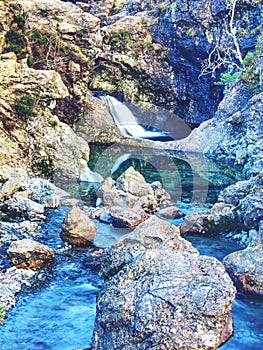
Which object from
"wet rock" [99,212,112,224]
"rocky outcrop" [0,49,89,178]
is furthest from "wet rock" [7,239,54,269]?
"rocky outcrop" [0,49,89,178]

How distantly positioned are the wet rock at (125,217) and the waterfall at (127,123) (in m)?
20.9

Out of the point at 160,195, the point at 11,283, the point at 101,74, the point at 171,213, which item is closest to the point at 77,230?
the point at 11,283

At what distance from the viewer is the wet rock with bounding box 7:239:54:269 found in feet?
32.0

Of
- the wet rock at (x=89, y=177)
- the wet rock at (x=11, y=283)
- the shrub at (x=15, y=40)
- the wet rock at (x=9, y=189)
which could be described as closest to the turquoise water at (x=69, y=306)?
the wet rock at (x=11, y=283)

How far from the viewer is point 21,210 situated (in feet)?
46.5

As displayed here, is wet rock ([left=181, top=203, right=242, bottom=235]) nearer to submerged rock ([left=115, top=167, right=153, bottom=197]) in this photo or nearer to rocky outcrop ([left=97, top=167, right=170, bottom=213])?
rocky outcrop ([left=97, top=167, right=170, bottom=213])

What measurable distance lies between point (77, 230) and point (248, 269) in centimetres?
510

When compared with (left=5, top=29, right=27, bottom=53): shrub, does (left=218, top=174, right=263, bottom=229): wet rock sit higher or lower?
lower

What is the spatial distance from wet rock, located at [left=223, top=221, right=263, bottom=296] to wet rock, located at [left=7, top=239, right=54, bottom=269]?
455cm

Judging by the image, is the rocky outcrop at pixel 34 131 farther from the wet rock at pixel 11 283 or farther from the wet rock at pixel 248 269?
the wet rock at pixel 248 269

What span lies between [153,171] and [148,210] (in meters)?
8.63

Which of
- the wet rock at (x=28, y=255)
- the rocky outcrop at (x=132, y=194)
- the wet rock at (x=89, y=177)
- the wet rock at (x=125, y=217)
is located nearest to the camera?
the wet rock at (x=28, y=255)

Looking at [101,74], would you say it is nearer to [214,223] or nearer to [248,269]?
[214,223]

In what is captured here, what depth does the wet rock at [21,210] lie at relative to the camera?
1396 cm
